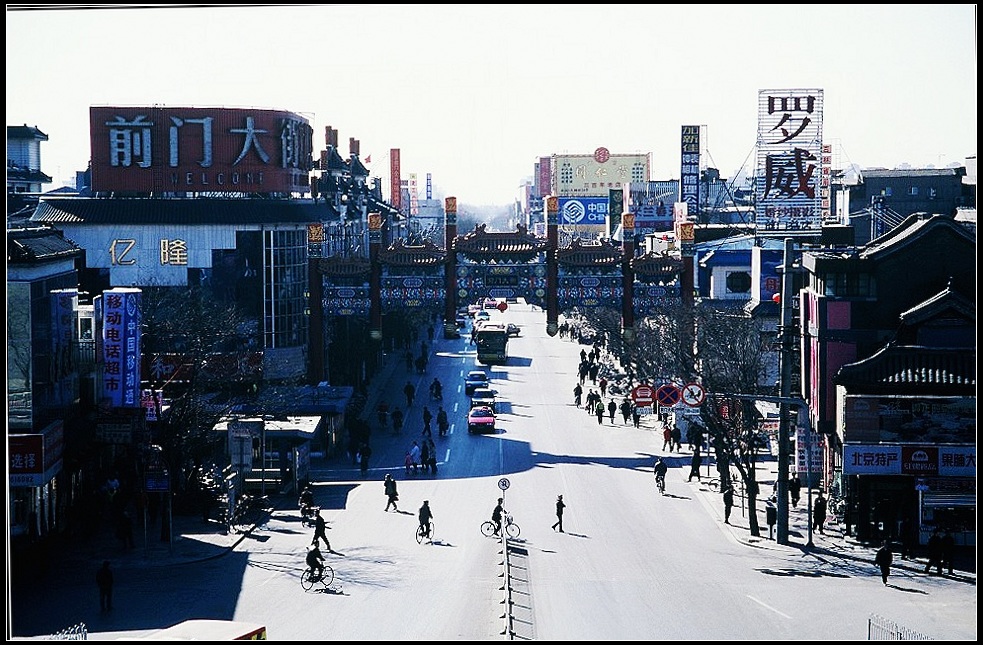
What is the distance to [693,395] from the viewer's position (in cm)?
4375

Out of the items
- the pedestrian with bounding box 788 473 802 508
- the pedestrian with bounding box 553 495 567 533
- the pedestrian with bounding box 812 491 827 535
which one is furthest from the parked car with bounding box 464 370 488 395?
A: the pedestrian with bounding box 812 491 827 535

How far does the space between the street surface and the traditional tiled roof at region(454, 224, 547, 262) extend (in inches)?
573

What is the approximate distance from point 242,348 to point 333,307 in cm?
607

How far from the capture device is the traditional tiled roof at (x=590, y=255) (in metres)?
68.1

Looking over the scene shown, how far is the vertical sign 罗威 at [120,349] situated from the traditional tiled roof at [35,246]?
2.52 meters

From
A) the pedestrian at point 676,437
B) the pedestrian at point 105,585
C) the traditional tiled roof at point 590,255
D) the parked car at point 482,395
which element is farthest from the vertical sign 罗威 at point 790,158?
the pedestrian at point 105,585

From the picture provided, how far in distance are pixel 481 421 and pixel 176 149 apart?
21723 millimetres

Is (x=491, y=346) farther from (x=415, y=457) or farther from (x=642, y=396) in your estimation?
(x=415, y=457)

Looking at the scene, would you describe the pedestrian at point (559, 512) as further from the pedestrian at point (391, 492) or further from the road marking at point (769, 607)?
the road marking at point (769, 607)

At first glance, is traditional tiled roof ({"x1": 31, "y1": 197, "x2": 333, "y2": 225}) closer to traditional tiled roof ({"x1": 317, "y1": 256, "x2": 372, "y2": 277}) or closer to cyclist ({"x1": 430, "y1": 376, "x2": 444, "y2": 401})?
traditional tiled roof ({"x1": 317, "y1": 256, "x2": 372, "y2": 277})

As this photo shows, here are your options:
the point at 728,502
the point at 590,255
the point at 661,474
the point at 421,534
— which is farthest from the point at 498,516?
the point at 590,255

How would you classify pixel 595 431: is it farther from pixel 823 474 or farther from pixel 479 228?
pixel 823 474

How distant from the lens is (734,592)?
1384 inches

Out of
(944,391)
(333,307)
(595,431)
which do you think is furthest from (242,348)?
(944,391)
